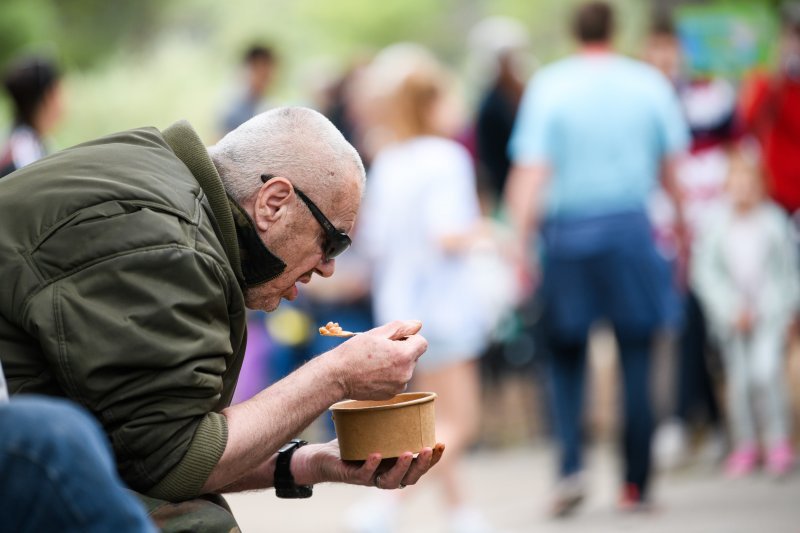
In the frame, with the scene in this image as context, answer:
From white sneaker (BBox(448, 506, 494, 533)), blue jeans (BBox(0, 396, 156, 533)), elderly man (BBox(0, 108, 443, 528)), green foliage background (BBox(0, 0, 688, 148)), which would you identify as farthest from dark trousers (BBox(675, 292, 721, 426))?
blue jeans (BBox(0, 396, 156, 533))

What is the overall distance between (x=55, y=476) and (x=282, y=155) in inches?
52.9

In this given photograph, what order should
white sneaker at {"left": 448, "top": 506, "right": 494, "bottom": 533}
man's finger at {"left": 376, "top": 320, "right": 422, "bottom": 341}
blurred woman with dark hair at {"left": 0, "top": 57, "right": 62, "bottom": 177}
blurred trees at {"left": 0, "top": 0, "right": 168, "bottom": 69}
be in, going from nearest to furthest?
man's finger at {"left": 376, "top": 320, "right": 422, "bottom": 341} < white sneaker at {"left": 448, "top": 506, "right": 494, "bottom": 533} < blurred woman with dark hair at {"left": 0, "top": 57, "right": 62, "bottom": 177} < blurred trees at {"left": 0, "top": 0, "right": 168, "bottom": 69}

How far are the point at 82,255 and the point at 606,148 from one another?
14.0ft

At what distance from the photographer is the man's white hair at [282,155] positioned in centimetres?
319

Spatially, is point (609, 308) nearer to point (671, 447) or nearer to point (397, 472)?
point (671, 447)

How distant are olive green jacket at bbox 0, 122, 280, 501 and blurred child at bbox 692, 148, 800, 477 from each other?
204 inches

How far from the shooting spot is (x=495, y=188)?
370 inches

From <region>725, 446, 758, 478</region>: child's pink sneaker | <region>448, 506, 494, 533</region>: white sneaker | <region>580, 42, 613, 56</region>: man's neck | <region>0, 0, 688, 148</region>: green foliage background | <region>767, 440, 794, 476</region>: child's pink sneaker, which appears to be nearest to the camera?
<region>448, 506, 494, 533</region>: white sneaker

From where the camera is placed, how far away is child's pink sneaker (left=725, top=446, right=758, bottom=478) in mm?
7426

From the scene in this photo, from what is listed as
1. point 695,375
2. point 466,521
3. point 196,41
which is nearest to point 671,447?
point 695,375

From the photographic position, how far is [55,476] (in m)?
2.02

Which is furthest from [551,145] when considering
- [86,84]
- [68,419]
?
[86,84]

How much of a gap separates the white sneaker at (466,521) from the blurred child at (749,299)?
1.92 meters

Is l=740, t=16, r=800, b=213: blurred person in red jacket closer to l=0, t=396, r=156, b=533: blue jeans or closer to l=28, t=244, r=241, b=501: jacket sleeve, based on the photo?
l=28, t=244, r=241, b=501: jacket sleeve
